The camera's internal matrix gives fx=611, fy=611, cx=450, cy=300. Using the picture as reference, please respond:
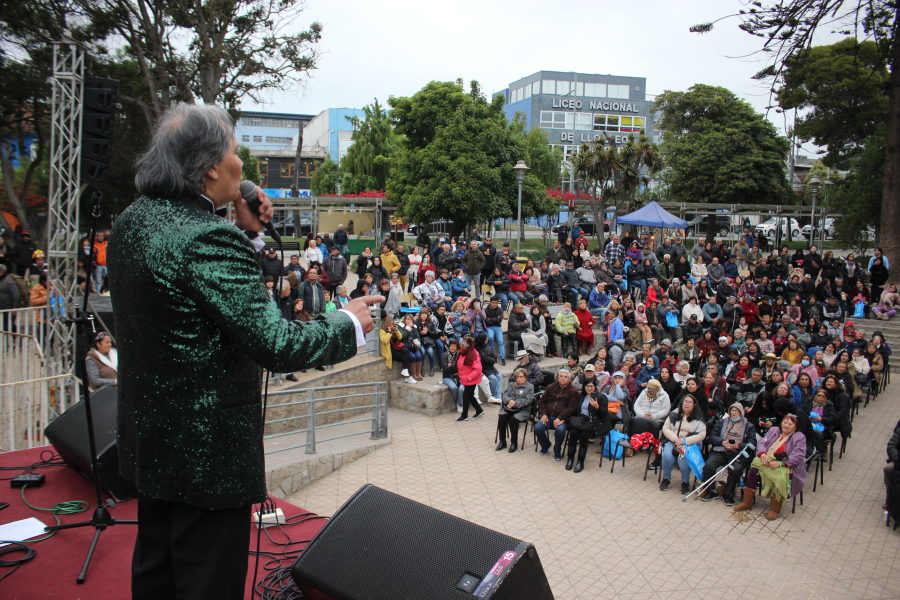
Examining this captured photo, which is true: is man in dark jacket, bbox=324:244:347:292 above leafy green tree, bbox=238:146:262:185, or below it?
below

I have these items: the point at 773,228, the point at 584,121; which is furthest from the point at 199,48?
the point at 584,121

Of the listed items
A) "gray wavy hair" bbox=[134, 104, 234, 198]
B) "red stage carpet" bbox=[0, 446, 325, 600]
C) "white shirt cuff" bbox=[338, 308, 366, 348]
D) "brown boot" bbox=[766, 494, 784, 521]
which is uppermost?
"gray wavy hair" bbox=[134, 104, 234, 198]

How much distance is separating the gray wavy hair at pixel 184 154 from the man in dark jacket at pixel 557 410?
294 inches

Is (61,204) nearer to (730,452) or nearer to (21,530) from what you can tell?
(21,530)

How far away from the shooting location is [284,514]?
3205 millimetres

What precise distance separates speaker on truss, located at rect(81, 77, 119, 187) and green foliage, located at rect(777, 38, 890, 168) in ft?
74.1

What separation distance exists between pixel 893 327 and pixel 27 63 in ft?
71.3

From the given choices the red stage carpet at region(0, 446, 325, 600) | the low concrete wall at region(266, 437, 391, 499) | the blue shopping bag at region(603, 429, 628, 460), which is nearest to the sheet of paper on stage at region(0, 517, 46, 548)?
the red stage carpet at region(0, 446, 325, 600)

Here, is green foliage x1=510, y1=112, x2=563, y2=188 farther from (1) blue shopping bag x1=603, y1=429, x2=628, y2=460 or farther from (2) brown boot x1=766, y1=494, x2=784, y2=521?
(2) brown boot x1=766, y1=494, x2=784, y2=521

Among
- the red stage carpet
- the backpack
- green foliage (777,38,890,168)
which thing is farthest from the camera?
green foliage (777,38,890,168)

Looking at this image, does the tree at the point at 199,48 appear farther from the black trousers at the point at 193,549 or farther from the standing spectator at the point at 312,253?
the black trousers at the point at 193,549

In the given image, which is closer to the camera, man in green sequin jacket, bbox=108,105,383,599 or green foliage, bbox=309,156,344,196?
man in green sequin jacket, bbox=108,105,383,599

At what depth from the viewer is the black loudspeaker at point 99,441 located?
3.04 m

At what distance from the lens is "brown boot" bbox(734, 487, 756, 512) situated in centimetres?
692
